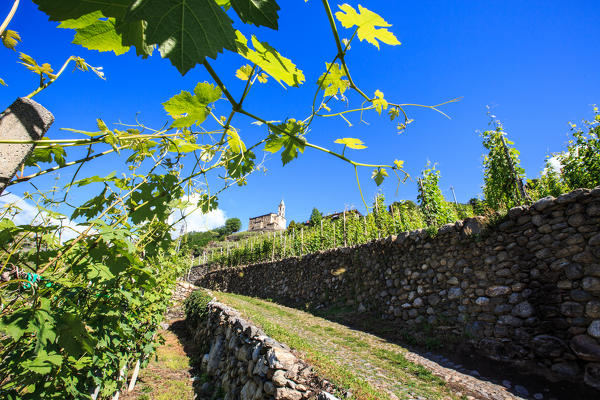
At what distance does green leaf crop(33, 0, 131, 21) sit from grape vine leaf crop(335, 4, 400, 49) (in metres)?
0.48

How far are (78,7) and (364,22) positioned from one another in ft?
1.95

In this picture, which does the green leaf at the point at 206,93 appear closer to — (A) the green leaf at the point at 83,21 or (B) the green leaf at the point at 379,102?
(A) the green leaf at the point at 83,21

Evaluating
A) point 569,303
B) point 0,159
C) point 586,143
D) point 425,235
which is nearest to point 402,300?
point 425,235

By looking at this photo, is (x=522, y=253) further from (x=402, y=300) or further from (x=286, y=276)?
(x=286, y=276)

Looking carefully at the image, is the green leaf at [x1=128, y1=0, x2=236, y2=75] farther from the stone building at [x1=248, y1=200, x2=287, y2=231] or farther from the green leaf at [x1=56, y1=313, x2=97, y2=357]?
the stone building at [x1=248, y1=200, x2=287, y2=231]

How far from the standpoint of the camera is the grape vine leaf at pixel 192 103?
26.6 inches

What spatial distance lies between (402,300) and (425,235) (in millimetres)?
1655

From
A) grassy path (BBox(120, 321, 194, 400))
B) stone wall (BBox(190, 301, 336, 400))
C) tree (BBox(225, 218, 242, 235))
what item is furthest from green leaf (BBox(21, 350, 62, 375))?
tree (BBox(225, 218, 242, 235))

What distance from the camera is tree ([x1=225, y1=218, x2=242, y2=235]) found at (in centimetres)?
6236

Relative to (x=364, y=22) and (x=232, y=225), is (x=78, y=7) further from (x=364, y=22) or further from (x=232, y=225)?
(x=232, y=225)

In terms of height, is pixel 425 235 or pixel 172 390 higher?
pixel 425 235

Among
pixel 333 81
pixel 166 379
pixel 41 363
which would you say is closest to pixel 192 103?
pixel 333 81

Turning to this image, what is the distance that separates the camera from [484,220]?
5.36 meters

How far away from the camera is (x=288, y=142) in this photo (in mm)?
910
